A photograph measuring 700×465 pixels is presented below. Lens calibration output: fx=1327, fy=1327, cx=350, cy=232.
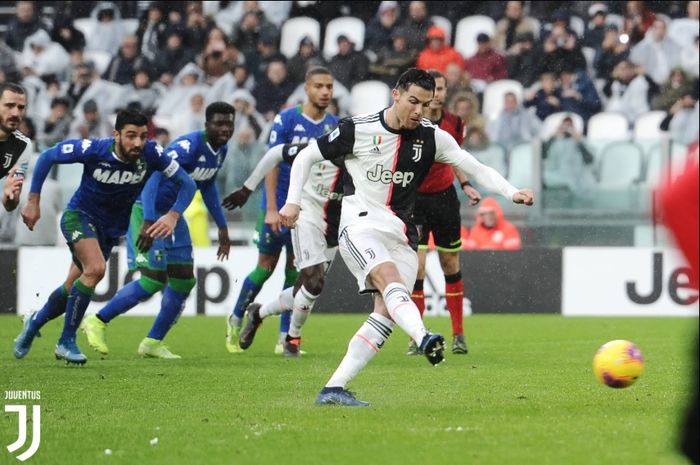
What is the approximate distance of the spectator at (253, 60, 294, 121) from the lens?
2109cm

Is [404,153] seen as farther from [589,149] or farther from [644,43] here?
[644,43]

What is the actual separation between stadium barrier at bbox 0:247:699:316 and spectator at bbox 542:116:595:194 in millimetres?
894

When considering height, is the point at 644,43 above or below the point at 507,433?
above

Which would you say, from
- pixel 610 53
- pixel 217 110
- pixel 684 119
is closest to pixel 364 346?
pixel 217 110

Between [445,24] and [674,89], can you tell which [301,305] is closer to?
[674,89]

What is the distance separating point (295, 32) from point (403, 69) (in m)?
2.77

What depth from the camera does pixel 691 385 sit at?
12.2ft

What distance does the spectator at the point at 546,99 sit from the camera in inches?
808

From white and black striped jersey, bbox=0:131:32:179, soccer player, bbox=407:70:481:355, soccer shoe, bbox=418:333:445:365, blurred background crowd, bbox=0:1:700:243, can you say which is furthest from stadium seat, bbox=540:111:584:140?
soccer shoe, bbox=418:333:445:365

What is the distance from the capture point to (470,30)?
22578mm

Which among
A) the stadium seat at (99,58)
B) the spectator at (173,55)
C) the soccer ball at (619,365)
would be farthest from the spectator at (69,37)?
the soccer ball at (619,365)

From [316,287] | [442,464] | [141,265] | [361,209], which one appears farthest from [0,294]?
[442,464]

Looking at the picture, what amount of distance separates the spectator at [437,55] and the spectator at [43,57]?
6637 mm

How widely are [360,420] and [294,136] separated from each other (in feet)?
17.4
